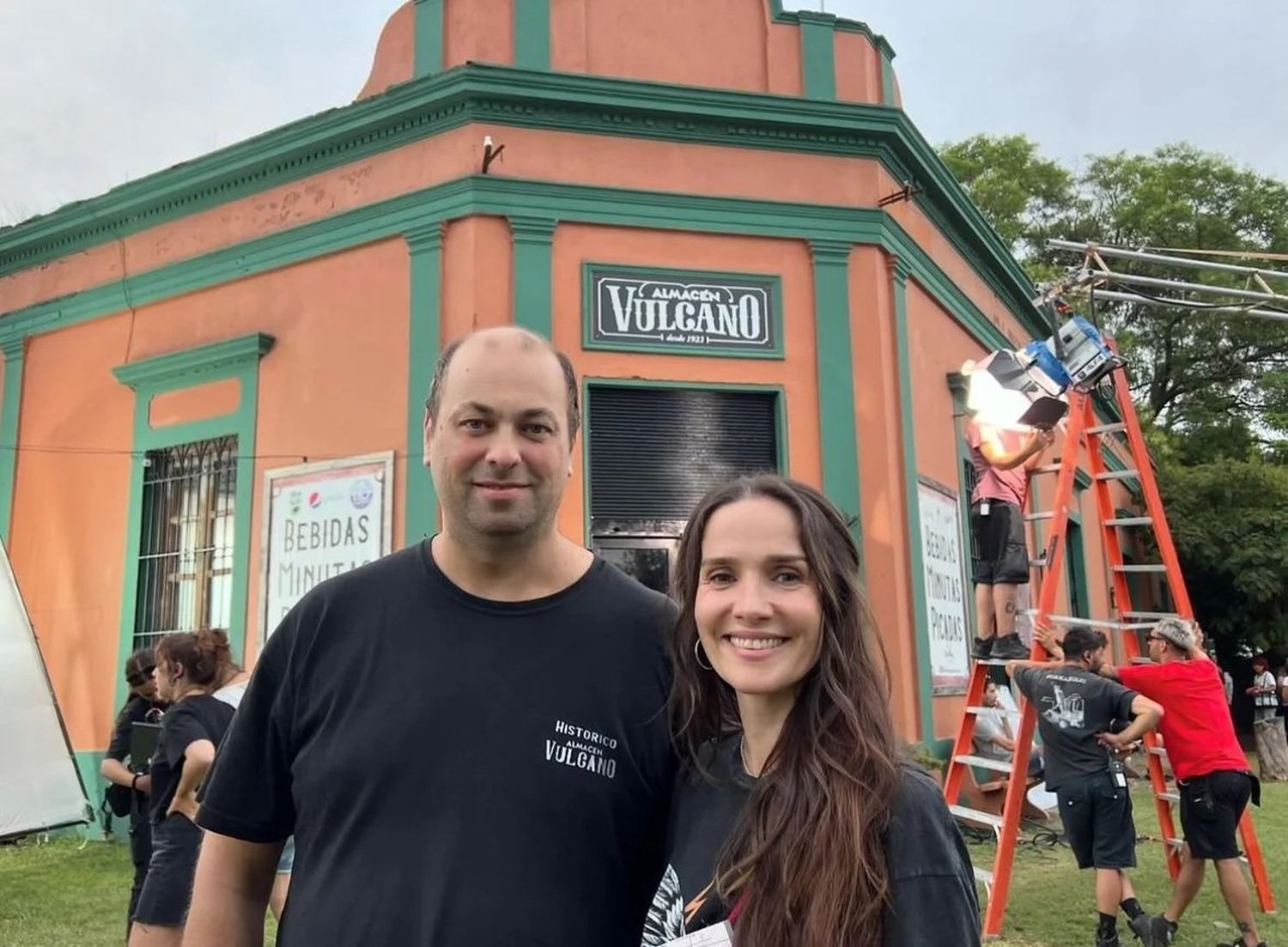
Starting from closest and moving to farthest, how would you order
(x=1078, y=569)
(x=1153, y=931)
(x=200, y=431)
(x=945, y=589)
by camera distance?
1. (x=1153, y=931)
2. (x=945, y=589)
3. (x=200, y=431)
4. (x=1078, y=569)

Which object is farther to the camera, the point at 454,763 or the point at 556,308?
the point at 556,308

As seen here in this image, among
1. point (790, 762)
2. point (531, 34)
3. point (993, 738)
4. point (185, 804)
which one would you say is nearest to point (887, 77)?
point (531, 34)

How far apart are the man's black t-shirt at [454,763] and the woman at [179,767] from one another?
2.76m

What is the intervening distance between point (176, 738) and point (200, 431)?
18.8ft

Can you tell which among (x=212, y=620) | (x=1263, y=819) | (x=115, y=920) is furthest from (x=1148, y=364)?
(x=115, y=920)

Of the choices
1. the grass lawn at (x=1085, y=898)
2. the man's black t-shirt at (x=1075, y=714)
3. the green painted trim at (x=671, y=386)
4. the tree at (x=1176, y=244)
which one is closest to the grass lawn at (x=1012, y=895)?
the grass lawn at (x=1085, y=898)

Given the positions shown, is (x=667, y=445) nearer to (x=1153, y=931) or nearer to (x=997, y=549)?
(x=997, y=549)

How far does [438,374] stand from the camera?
208 centimetres

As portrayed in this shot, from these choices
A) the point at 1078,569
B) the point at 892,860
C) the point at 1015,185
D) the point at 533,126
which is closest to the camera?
the point at 892,860

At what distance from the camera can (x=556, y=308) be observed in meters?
8.31

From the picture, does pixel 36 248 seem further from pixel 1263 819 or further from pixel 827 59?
pixel 1263 819

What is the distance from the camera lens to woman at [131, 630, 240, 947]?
4.24 metres

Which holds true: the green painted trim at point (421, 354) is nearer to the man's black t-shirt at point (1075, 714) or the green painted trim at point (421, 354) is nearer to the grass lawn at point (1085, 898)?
the man's black t-shirt at point (1075, 714)

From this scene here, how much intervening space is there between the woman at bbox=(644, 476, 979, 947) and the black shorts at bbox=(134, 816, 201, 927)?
131 inches
